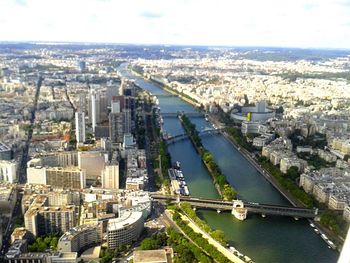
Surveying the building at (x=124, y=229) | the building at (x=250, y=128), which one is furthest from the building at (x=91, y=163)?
the building at (x=250, y=128)

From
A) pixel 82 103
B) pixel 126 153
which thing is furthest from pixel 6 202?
pixel 82 103

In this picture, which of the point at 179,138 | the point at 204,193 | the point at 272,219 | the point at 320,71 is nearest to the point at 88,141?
the point at 179,138

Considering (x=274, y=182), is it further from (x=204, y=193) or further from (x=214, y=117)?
(x=214, y=117)

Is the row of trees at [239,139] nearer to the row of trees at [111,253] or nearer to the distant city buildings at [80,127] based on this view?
the distant city buildings at [80,127]

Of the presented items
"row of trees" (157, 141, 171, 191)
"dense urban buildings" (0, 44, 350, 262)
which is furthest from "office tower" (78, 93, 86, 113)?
"row of trees" (157, 141, 171, 191)

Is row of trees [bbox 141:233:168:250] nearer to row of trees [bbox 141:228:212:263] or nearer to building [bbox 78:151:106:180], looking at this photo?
row of trees [bbox 141:228:212:263]

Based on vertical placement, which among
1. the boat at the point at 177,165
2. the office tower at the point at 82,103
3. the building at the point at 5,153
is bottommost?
the boat at the point at 177,165
